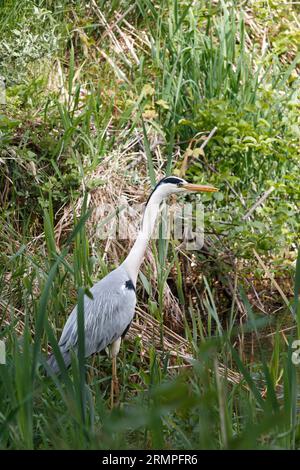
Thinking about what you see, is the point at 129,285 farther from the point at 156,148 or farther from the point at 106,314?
the point at 156,148

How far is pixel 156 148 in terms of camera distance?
6.48 meters

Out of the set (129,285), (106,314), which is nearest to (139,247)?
(129,285)

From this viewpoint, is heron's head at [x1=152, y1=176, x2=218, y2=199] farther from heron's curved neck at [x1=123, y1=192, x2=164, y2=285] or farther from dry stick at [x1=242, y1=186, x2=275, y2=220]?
dry stick at [x1=242, y1=186, x2=275, y2=220]

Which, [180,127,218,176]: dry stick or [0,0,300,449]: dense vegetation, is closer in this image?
[0,0,300,449]: dense vegetation

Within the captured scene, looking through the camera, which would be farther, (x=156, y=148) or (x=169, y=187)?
(x=156, y=148)

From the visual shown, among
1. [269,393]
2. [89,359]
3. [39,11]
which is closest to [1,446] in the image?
[269,393]

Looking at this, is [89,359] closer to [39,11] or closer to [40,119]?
[40,119]

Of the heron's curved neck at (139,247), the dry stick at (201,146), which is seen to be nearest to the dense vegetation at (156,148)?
the dry stick at (201,146)

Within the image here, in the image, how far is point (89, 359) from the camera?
5.12 meters

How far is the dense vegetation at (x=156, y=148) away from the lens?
520 centimetres

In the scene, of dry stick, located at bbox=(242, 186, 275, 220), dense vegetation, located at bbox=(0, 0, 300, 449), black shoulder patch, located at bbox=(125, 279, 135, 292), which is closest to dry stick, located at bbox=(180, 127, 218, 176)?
dense vegetation, located at bbox=(0, 0, 300, 449)

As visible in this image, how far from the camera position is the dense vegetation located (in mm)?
5195

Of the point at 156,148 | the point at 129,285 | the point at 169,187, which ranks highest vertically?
the point at 169,187

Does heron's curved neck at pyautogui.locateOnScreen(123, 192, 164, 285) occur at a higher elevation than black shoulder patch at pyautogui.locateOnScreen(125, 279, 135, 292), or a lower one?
higher
